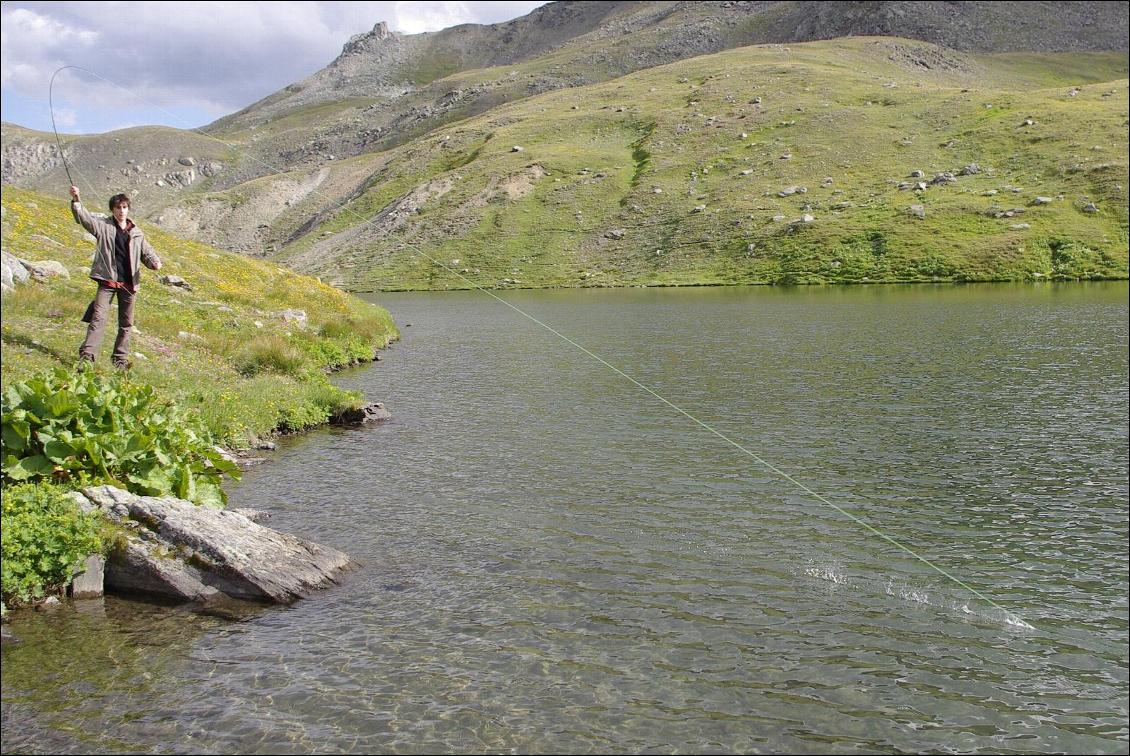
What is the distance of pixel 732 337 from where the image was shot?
42.7 meters

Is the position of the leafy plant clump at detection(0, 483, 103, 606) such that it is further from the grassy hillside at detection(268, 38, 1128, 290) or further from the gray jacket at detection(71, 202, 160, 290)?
the grassy hillside at detection(268, 38, 1128, 290)

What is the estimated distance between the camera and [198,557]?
38.1 ft

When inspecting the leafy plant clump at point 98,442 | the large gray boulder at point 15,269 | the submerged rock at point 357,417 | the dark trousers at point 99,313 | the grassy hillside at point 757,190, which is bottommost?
the submerged rock at point 357,417

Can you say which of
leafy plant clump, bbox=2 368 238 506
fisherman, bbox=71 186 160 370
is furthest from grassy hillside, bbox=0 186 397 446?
leafy plant clump, bbox=2 368 238 506

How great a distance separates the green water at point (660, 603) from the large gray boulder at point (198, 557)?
17.0 inches

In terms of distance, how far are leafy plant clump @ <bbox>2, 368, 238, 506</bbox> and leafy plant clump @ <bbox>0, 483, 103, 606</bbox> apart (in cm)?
86

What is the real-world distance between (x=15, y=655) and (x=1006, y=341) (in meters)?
38.6

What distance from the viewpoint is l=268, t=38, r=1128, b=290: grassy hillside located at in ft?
292

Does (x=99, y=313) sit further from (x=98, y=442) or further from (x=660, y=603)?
(x=660, y=603)

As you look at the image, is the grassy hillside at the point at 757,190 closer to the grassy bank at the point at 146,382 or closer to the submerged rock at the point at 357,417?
the grassy bank at the point at 146,382

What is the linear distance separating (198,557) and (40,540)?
6.38 ft

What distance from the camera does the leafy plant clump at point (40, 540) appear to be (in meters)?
10.6

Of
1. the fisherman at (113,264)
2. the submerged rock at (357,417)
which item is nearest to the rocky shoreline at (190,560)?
the fisherman at (113,264)

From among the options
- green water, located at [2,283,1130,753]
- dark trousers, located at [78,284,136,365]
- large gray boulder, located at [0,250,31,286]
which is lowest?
green water, located at [2,283,1130,753]
